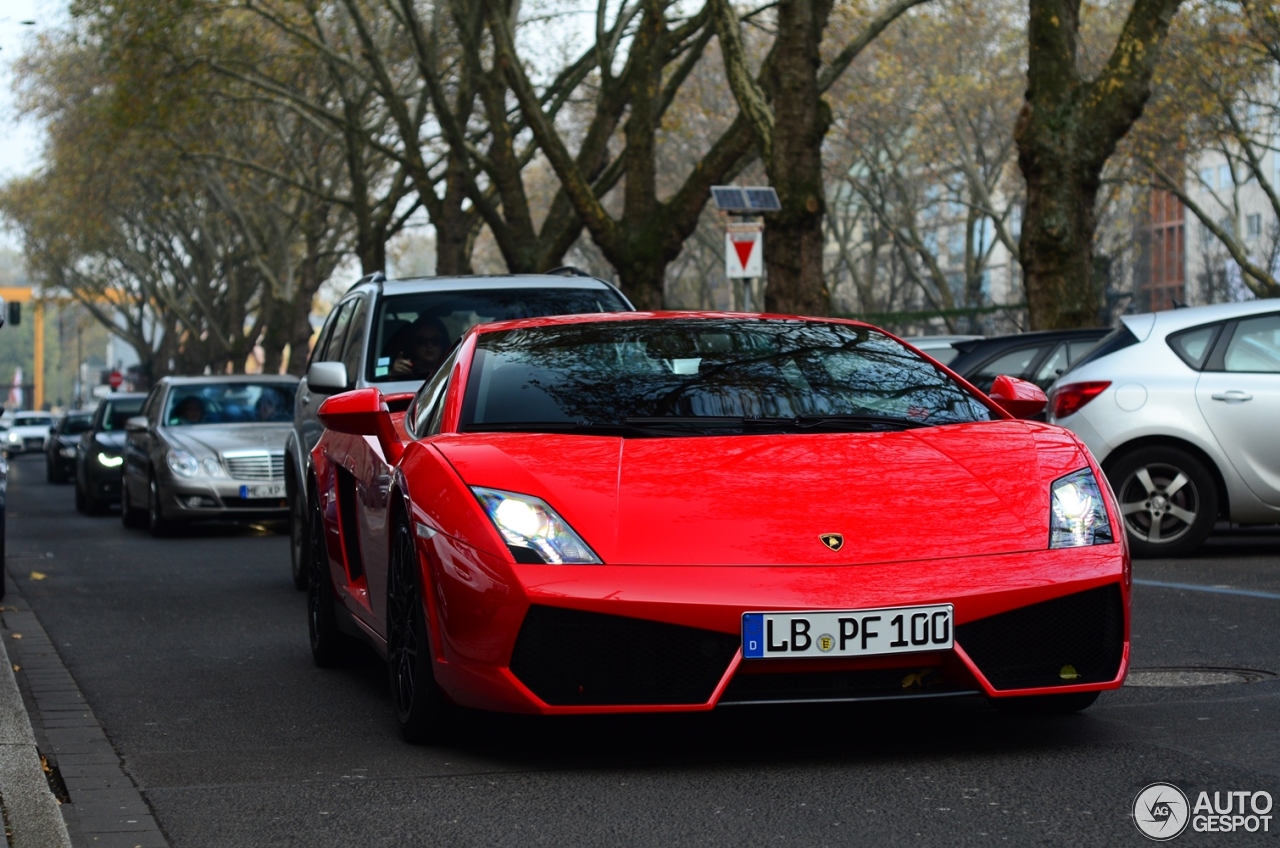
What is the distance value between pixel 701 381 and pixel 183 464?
11.8 metres

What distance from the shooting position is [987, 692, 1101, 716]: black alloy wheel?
5527 mm

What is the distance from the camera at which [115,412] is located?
999 inches

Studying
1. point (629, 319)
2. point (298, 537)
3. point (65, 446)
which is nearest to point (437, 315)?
point (298, 537)

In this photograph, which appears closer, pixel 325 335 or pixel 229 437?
pixel 325 335

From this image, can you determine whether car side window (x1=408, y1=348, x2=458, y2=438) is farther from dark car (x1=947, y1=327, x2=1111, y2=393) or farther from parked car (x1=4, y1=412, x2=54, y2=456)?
parked car (x1=4, y1=412, x2=54, y2=456)

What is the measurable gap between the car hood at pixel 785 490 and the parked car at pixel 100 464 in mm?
17590

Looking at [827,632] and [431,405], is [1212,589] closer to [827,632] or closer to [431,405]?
[431,405]

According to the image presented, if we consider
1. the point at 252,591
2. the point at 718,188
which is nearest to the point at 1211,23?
the point at 718,188

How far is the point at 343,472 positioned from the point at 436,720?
1.87 m

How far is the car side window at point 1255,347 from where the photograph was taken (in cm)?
1115

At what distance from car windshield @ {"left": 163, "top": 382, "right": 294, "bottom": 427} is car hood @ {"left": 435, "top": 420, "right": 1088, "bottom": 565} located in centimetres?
1277

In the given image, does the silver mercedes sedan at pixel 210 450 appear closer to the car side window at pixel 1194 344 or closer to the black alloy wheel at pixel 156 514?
the black alloy wheel at pixel 156 514

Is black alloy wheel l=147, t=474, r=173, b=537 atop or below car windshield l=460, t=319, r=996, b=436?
below

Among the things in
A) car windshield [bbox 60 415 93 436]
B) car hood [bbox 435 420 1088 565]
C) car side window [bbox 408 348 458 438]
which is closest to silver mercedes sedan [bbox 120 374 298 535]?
car side window [bbox 408 348 458 438]
